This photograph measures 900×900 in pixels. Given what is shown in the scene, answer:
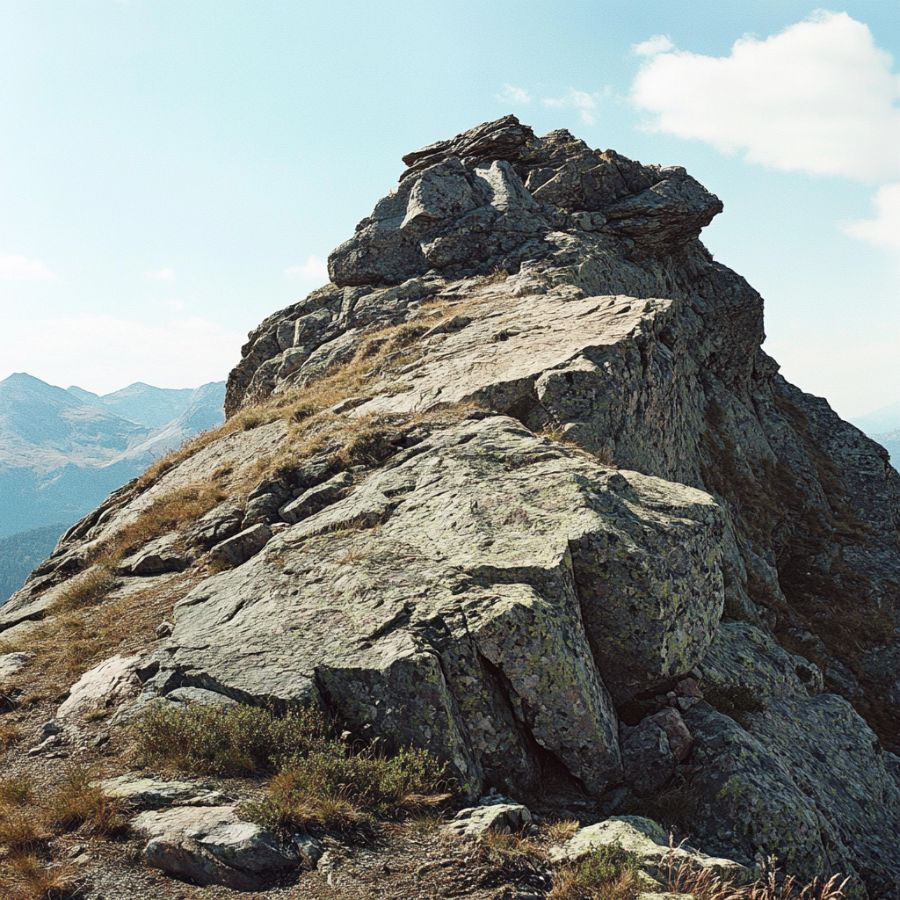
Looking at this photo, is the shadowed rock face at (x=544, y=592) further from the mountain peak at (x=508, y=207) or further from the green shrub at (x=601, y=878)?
the green shrub at (x=601, y=878)

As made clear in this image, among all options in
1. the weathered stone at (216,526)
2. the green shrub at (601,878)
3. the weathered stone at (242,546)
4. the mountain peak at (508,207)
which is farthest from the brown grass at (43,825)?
the mountain peak at (508,207)

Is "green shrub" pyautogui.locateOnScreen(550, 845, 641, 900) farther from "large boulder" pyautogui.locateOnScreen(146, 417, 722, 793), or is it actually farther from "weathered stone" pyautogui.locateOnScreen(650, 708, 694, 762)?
"weathered stone" pyautogui.locateOnScreen(650, 708, 694, 762)

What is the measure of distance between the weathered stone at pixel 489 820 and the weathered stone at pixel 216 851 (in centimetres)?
239

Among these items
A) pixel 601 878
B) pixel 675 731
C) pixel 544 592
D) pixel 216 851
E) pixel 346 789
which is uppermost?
pixel 544 592

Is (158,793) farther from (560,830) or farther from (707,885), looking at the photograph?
(707,885)

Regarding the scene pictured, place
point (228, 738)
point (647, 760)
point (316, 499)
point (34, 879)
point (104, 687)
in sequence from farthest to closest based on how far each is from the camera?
point (316, 499) < point (104, 687) < point (647, 760) < point (228, 738) < point (34, 879)

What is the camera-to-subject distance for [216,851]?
8.79m

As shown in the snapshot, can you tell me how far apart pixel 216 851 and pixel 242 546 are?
10.7m

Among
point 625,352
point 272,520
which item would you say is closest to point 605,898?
point 272,520

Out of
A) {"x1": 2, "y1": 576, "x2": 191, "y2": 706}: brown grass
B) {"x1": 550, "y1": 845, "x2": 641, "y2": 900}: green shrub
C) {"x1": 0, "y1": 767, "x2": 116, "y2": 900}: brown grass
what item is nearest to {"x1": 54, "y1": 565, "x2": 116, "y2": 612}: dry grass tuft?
{"x1": 2, "y1": 576, "x2": 191, "y2": 706}: brown grass

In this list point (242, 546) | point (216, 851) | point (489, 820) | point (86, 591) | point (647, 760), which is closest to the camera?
point (216, 851)

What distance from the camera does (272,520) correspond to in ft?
66.1

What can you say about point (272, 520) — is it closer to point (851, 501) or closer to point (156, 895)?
point (156, 895)

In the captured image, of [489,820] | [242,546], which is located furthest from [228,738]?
[242,546]
